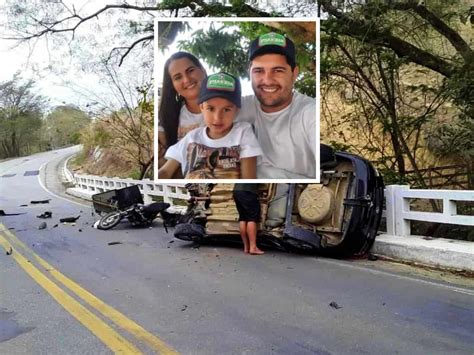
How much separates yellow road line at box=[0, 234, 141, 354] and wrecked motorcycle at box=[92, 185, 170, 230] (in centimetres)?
463

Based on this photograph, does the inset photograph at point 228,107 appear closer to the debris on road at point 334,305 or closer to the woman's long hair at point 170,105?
the woman's long hair at point 170,105

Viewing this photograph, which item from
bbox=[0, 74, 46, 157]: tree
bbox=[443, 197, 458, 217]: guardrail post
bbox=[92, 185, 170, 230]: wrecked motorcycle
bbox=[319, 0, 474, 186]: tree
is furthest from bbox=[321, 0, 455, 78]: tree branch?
bbox=[0, 74, 46, 157]: tree

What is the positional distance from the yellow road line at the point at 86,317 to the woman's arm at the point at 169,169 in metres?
1.67

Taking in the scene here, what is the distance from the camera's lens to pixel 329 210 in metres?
7.73

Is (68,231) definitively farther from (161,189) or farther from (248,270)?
(248,270)

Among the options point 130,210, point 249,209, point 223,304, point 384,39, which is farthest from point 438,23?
point 130,210

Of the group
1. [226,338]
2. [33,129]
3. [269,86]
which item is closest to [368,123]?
[269,86]

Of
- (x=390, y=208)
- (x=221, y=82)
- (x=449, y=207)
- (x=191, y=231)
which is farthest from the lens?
(x=191, y=231)

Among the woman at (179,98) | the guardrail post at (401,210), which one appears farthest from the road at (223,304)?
the woman at (179,98)

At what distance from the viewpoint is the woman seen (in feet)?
19.1

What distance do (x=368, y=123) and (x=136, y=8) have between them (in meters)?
6.02

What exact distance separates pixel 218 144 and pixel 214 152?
11 cm

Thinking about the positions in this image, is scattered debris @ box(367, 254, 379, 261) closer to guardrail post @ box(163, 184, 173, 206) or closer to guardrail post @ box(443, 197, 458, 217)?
guardrail post @ box(443, 197, 458, 217)

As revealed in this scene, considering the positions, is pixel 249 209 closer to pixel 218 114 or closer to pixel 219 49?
pixel 218 114
